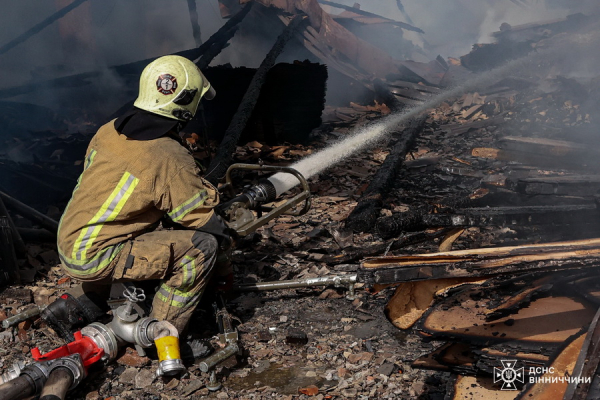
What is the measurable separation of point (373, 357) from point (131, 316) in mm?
1638

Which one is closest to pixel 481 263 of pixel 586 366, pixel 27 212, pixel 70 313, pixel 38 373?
pixel 586 366

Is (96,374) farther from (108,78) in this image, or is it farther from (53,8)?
(53,8)

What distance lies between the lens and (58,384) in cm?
279

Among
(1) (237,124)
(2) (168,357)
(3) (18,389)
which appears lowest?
(3) (18,389)

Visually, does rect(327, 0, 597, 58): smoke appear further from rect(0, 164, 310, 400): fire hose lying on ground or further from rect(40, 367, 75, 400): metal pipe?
rect(40, 367, 75, 400): metal pipe

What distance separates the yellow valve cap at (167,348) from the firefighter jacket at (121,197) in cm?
63

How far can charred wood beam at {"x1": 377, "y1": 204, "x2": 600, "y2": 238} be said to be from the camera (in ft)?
16.5

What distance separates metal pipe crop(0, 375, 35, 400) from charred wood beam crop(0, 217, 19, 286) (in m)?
1.78

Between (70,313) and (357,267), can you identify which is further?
(357,267)

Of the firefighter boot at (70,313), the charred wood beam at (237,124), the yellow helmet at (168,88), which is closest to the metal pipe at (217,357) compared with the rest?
the firefighter boot at (70,313)

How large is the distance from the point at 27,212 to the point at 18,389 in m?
2.74

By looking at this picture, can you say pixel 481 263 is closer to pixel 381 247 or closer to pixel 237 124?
pixel 381 247

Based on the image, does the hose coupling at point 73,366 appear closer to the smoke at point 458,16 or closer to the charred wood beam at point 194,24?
the charred wood beam at point 194,24

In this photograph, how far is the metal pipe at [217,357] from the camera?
2.98 m
